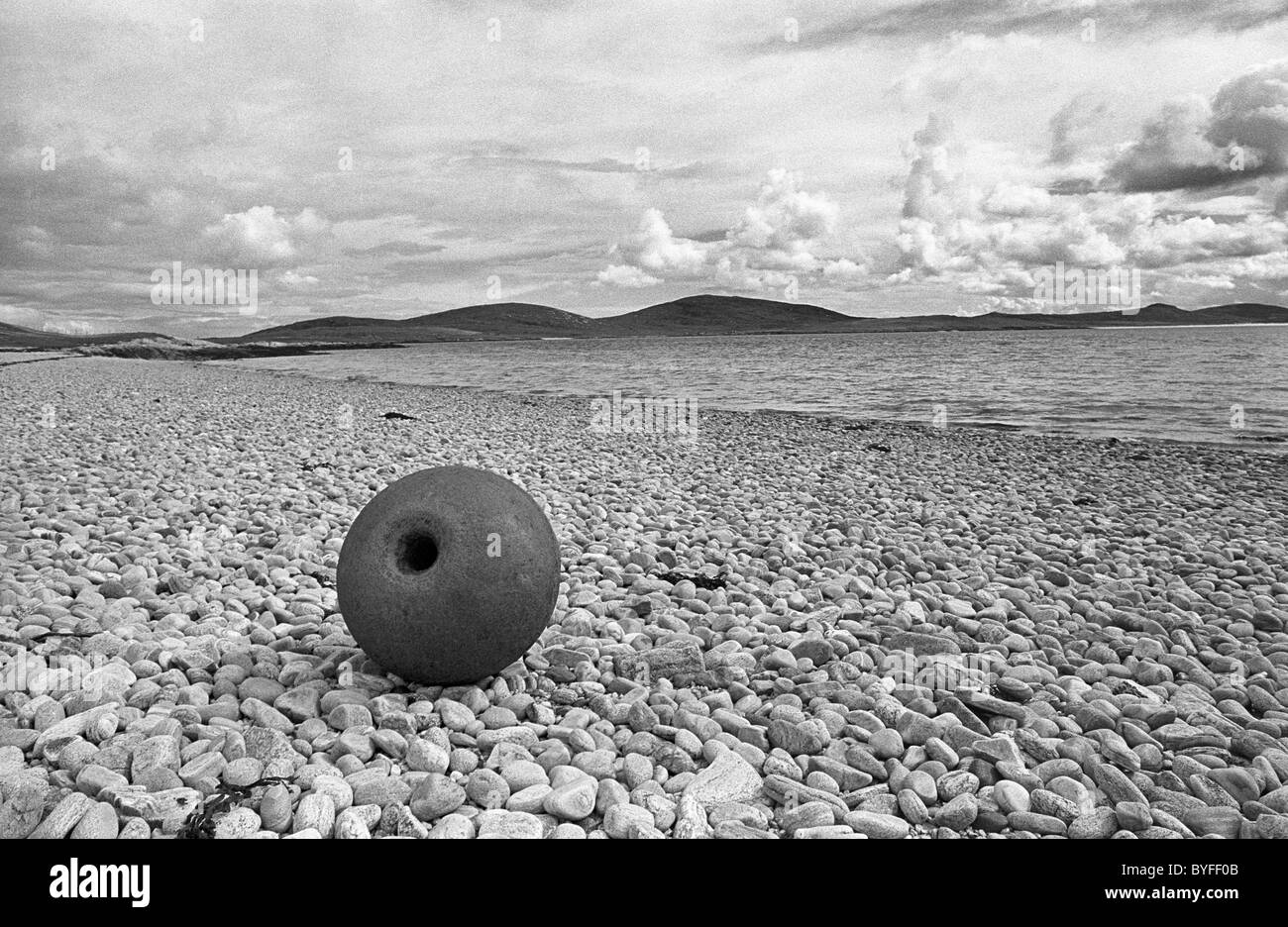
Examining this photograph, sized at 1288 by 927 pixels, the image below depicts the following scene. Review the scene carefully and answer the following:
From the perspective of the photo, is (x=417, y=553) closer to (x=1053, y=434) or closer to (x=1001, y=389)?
(x=1053, y=434)

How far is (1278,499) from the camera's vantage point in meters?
10.5

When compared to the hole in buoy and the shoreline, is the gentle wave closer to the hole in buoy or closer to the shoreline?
the shoreline

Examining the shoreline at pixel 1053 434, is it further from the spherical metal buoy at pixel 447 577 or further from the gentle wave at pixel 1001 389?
the spherical metal buoy at pixel 447 577

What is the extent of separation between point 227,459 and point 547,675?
8.43 metres

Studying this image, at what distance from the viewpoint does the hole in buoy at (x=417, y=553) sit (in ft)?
14.5

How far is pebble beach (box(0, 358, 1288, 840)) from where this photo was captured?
11.3 ft

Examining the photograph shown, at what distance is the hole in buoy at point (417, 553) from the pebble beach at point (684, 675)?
644 mm

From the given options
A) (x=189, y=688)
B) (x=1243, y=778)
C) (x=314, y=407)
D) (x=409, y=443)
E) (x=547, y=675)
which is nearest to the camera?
(x=1243, y=778)

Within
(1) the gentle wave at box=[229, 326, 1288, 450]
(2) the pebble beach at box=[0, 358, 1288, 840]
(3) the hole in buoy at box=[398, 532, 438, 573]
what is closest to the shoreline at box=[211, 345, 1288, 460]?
(1) the gentle wave at box=[229, 326, 1288, 450]

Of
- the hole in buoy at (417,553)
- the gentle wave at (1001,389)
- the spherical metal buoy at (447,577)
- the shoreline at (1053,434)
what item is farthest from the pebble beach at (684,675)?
the gentle wave at (1001,389)

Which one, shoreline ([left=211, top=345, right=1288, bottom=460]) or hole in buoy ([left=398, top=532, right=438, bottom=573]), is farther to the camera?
shoreline ([left=211, top=345, right=1288, bottom=460])

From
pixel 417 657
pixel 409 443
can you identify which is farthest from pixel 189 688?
pixel 409 443

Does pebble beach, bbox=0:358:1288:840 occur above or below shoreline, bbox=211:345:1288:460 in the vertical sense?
below
